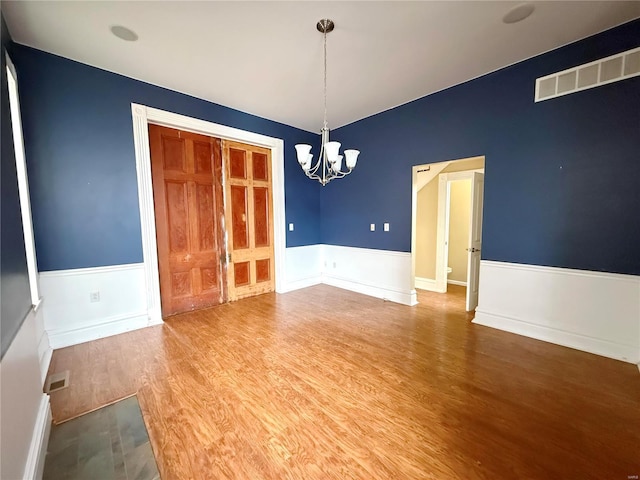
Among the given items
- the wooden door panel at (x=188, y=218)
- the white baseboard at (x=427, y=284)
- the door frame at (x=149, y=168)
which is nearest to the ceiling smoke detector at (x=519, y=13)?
the door frame at (x=149, y=168)

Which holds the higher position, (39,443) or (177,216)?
(177,216)

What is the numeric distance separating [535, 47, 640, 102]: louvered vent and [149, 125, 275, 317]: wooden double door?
369 centimetres

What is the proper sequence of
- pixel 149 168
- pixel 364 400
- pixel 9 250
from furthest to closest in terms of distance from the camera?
pixel 149 168, pixel 364 400, pixel 9 250

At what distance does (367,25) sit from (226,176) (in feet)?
8.76

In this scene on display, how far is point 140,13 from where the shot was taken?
2.01 meters

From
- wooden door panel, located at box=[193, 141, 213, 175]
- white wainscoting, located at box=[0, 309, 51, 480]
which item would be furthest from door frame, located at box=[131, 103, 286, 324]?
white wainscoting, located at box=[0, 309, 51, 480]

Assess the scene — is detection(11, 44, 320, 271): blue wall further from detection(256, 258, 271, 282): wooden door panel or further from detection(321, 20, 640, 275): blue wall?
detection(321, 20, 640, 275): blue wall

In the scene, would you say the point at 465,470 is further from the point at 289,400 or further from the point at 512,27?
the point at 512,27

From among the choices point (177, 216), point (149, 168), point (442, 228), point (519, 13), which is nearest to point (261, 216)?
point (177, 216)

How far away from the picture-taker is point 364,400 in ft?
6.22

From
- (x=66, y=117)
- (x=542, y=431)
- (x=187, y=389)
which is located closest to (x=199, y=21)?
(x=66, y=117)

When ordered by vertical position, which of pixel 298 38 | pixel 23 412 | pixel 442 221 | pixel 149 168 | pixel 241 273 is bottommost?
pixel 23 412

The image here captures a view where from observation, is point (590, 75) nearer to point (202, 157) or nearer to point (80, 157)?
point (202, 157)

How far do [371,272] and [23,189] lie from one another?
4.30 metres
